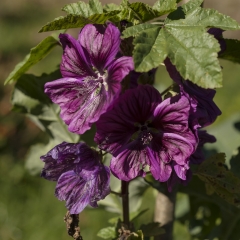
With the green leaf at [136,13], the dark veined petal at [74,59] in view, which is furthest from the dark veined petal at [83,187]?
the green leaf at [136,13]

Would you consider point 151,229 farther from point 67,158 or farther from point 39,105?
point 39,105

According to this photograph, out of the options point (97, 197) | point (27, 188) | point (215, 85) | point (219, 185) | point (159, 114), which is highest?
point (215, 85)

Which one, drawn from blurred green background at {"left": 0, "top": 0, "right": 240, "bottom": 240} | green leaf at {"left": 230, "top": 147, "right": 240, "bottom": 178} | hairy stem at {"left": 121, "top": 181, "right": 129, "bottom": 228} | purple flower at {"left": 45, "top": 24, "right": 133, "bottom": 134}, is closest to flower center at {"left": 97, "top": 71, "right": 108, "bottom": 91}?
purple flower at {"left": 45, "top": 24, "right": 133, "bottom": 134}

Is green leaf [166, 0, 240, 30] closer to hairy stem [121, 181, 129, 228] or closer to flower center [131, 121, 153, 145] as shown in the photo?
flower center [131, 121, 153, 145]

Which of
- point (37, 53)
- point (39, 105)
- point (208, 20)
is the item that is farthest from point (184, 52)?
point (39, 105)

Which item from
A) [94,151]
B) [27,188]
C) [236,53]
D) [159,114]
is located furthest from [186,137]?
[27,188]

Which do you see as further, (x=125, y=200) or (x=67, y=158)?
(x=125, y=200)

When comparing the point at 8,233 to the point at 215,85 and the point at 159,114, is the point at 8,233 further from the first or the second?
the point at 215,85
